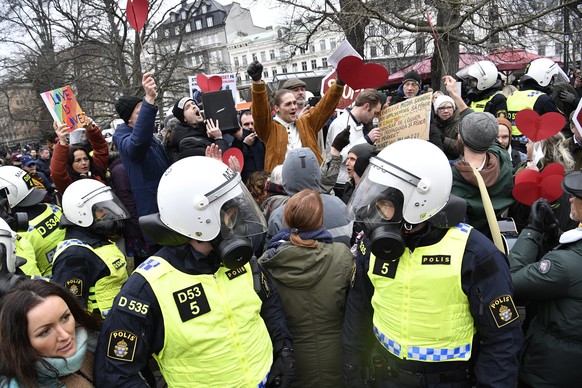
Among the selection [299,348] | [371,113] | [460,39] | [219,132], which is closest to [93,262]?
[299,348]

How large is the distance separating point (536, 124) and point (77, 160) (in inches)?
177

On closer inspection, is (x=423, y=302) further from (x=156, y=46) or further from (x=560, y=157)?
(x=156, y=46)

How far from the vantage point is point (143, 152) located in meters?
3.82

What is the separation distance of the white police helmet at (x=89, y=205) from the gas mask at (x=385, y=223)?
197 centimetres

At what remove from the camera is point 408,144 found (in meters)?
2.06

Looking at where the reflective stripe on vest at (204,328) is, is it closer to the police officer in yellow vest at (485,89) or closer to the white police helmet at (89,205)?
the white police helmet at (89,205)

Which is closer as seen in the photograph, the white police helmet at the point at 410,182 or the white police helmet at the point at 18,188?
the white police helmet at the point at 410,182

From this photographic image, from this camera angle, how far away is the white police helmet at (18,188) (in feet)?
11.9

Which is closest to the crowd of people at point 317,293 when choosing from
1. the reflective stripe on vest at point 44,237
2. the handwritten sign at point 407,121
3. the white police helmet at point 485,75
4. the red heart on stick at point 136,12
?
the handwritten sign at point 407,121

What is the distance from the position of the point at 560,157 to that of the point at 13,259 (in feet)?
12.5

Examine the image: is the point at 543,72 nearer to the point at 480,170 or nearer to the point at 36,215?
the point at 480,170

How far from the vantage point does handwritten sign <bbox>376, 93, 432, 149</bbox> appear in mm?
3189

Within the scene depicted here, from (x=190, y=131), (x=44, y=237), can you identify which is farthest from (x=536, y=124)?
(x=44, y=237)

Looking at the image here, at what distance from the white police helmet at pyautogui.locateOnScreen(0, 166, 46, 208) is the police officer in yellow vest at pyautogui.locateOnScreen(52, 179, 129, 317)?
2.84 ft
